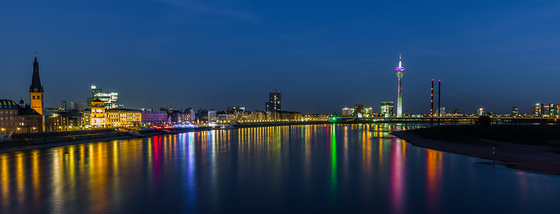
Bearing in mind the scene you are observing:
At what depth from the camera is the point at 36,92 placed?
98.2 m

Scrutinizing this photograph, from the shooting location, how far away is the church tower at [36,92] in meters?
97.1

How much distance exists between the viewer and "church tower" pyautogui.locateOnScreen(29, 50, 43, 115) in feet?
318

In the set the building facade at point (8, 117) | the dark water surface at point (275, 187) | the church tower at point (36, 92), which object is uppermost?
the church tower at point (36, 92)

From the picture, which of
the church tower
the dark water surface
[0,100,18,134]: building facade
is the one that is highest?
the church tower

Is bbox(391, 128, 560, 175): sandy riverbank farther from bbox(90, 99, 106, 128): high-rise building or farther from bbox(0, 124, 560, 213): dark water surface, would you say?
bbox(90, 99, 106, 128): high-rise building

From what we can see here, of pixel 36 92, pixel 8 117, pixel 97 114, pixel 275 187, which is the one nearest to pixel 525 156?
pixel 275 187

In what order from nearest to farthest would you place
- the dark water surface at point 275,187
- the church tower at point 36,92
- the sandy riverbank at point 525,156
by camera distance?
the dark water surface at point 275,187, the sandy riverbank at point 525,156, the church tower at point 36,92

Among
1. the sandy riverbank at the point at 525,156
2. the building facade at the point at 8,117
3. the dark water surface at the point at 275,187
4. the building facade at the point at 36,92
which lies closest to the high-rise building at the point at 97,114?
the building facade at the point at 36,92

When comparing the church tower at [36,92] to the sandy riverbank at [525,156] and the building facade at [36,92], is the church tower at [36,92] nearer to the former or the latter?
the building facade at [36,92]

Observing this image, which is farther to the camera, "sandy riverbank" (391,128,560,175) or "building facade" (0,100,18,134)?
"building facade" (0,100,18,134)

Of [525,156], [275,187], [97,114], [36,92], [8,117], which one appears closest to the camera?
[275,187]

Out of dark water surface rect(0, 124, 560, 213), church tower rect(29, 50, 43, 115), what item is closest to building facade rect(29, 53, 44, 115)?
church tower rect(29, 50, 43, 115)

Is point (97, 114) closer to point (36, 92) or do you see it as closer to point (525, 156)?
point (36, 92)

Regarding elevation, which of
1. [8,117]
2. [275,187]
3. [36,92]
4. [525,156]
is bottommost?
[275,187]
